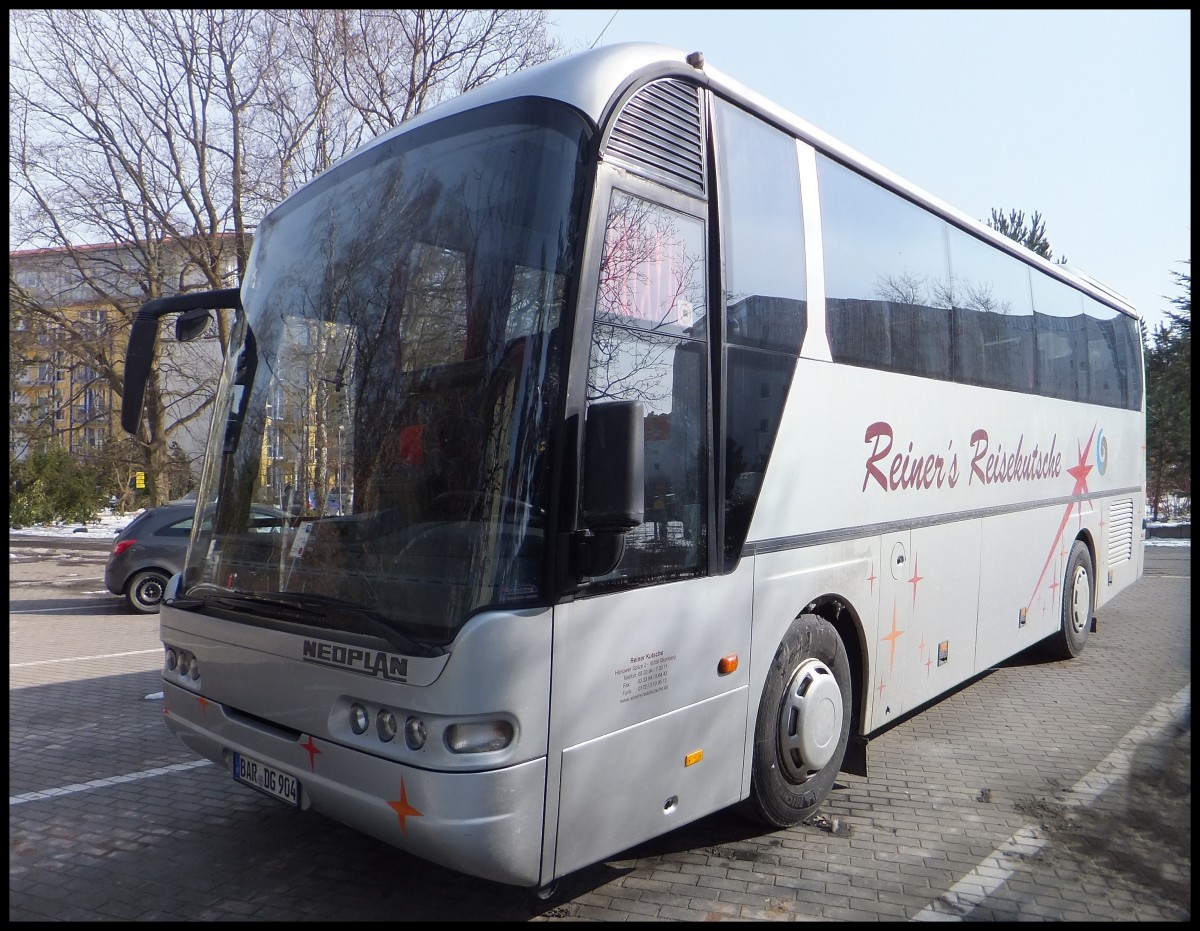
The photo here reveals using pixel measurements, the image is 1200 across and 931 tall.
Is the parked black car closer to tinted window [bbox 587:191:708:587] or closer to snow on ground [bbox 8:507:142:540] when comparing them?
tinted window [bbox 587:191:708:587]

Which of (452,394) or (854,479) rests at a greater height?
(452,394)

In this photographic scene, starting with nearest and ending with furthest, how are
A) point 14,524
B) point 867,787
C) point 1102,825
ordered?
point 1102,825, point 867,787, point 14,524

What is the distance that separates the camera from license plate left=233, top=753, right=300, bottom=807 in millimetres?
3979

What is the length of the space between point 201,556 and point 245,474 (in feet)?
1.57

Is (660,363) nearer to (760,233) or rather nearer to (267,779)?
(760,233)

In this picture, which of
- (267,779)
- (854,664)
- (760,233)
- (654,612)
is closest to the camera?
(654,612)

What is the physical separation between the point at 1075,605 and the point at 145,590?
12054 mm

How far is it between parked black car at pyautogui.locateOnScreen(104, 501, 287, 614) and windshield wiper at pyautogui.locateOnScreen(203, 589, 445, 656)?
1008cm

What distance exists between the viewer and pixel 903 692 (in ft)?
19.3

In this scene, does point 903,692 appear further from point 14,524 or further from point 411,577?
point 14,524

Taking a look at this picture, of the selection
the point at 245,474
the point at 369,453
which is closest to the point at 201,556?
the point at 245,474

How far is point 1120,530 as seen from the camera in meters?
10.7

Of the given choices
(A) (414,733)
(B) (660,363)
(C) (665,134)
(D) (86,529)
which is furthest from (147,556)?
(D) (86,529)

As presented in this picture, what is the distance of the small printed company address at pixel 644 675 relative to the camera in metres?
3.79
